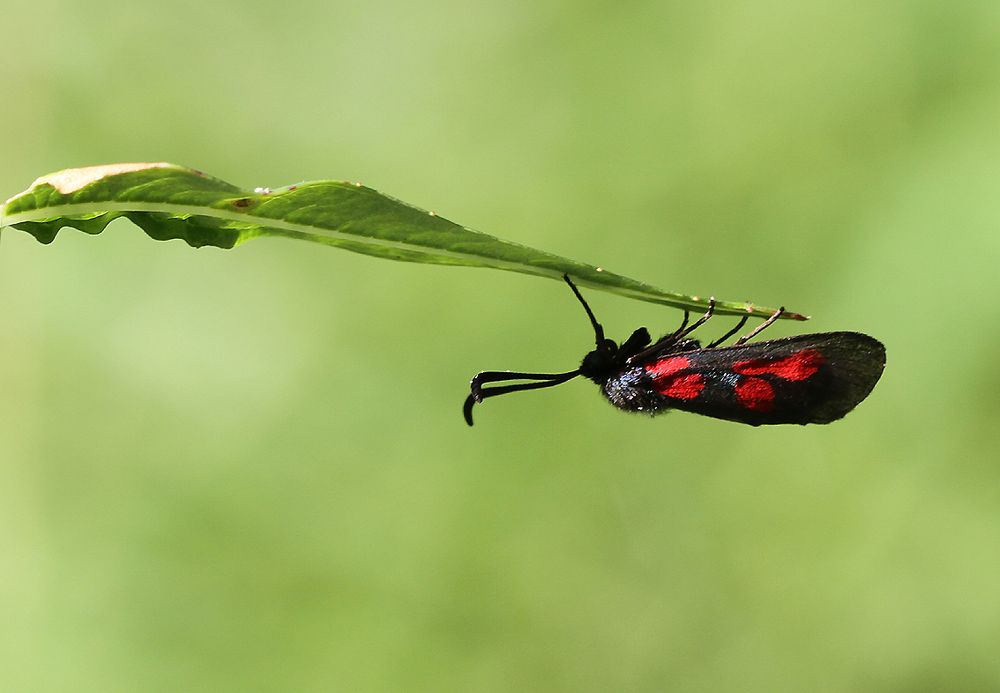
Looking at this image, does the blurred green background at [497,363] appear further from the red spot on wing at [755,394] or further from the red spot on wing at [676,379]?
the red spot on wing at [755,394]

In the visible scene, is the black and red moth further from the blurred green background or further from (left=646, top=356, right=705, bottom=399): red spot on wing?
the blurred green background

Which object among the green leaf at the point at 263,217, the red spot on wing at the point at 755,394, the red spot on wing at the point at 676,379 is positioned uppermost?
the green leaf at the point at 263,217

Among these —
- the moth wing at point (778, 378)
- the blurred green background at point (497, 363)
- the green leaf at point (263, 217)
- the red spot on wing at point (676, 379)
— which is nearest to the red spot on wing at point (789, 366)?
the moth wing at point (778, 378)

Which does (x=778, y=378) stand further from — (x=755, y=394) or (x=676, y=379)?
(x=676, y=379)

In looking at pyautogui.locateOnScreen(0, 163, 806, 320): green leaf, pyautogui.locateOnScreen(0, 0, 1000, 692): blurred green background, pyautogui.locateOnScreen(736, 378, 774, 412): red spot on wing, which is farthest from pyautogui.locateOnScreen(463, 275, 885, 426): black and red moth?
pyautogui.locateOnScreen(0, 0, 1000, 692): blurred green background

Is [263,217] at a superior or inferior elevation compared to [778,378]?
superior

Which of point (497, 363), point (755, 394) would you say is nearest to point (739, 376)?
point (755, 394)

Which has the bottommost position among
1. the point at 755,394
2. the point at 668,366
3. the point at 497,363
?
the point at 755,394

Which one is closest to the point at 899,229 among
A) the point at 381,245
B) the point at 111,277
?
the point at 381,245
